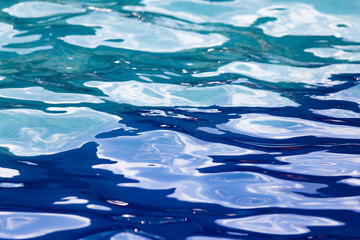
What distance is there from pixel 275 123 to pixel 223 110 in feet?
1.06

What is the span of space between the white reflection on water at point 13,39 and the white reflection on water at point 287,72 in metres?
1.27

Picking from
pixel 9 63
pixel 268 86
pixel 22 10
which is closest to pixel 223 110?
pixel 268 86

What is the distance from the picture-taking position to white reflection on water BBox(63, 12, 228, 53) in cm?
368

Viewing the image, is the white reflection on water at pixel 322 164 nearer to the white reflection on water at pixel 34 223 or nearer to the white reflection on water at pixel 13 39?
the white reflection on water at pixel 34 223

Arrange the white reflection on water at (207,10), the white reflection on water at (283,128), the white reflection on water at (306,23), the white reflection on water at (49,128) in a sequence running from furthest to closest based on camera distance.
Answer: the white reflection on water at (207,10) < the white reflection on water at (306,23) < the white reflection on water at (283,128) < the white reflection on water at (49,128)

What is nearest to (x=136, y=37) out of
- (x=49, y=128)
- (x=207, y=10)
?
(x=207, y=10)

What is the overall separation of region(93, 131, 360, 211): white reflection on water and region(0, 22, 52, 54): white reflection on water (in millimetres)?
1502

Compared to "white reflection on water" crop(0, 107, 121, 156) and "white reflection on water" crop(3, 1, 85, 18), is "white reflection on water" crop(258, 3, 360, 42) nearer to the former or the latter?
"white reflection on water" crop(3, 1, 85, 18)

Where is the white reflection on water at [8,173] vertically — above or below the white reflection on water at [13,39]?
below

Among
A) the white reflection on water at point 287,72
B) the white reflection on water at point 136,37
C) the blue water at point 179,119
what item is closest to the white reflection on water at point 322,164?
the blue water at point 179,119

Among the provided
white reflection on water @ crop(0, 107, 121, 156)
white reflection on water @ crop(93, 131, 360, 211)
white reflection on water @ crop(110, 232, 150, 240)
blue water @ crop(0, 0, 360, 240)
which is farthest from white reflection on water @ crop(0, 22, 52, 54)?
white reflection on water @ crop(110, 232, 150, 240)

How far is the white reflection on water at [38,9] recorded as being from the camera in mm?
4137

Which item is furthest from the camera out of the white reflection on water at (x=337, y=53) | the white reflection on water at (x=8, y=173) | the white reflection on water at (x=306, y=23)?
the white reflection on water at (x=306, y=23)

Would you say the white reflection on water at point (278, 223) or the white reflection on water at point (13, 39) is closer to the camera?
the white reflection on water at point (278, 223)
